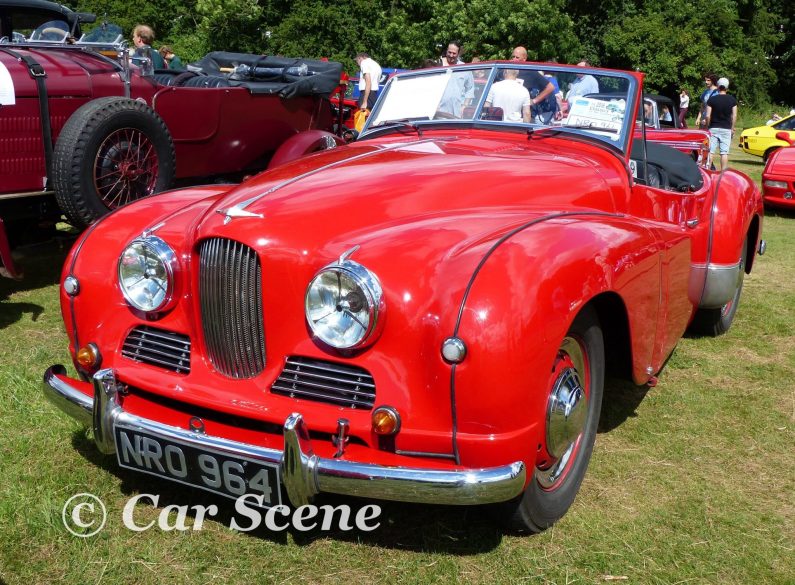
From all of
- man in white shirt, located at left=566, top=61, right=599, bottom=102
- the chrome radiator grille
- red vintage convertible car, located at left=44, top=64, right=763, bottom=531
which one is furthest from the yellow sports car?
the chrome radiator grille

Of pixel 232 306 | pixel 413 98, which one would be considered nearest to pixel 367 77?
pixel 413 98

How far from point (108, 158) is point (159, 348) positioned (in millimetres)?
3297

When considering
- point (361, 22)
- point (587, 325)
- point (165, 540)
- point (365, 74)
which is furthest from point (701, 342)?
point (361, 22)

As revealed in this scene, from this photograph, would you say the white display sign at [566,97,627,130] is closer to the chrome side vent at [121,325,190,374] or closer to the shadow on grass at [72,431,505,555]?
the shadow on grass at [72,431,505,555]

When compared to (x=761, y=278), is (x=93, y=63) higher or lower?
higher

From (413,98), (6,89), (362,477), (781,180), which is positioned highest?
(413,98)

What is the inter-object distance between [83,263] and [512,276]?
5.69 ft

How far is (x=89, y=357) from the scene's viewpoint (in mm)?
2949

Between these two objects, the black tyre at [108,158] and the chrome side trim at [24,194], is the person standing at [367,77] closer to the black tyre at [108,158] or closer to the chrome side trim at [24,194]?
the black tyre at [108,158]

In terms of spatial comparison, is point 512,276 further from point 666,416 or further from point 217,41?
point 217,41

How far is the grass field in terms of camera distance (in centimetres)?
264

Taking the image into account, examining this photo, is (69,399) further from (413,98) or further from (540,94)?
(540,94)

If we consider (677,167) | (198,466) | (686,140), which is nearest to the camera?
(198,466)

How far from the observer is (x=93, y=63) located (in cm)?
633
